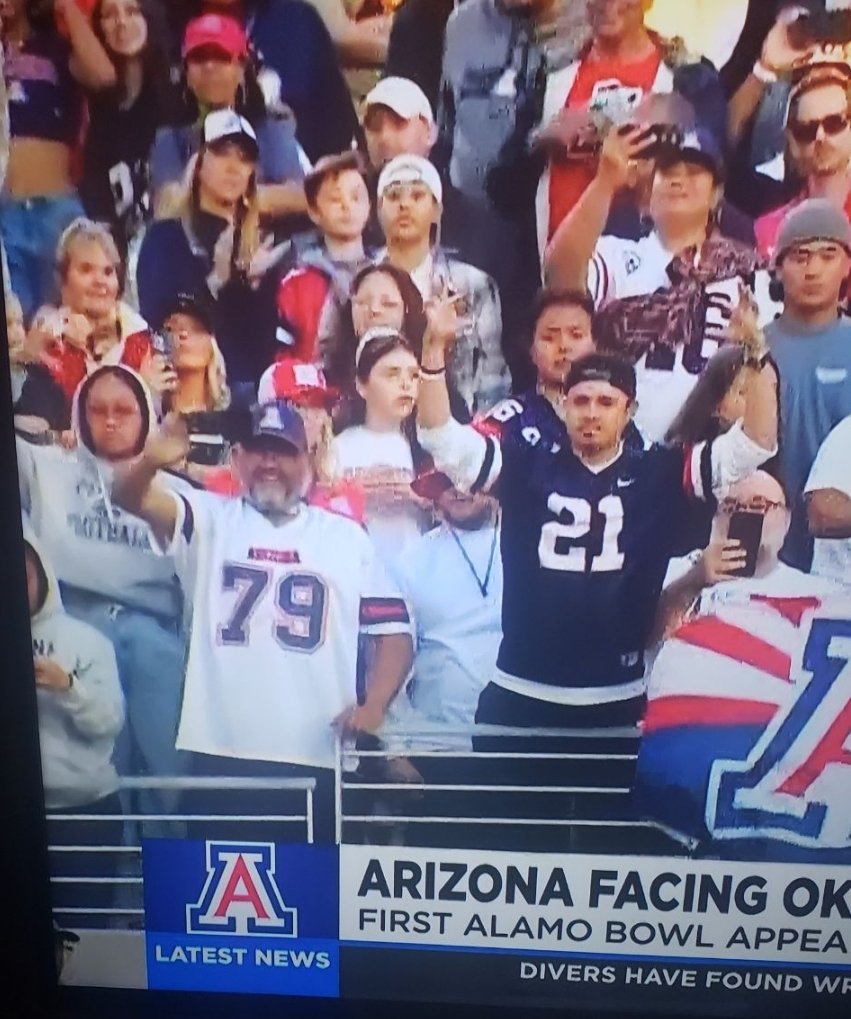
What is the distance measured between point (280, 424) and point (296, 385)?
29 millimetres

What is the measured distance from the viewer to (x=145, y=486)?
32.6 inches

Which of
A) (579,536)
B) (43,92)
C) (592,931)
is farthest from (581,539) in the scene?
(43,92)

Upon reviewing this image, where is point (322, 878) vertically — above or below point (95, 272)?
below

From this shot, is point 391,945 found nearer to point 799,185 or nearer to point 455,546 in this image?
point 455,546

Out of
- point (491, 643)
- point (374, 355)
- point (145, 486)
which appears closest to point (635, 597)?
point (491, 643)

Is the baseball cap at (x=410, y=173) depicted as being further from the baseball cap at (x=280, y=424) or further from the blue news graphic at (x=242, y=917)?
the blue news graphic at (x=242, y=917)

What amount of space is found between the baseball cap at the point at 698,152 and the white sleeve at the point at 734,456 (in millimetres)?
165

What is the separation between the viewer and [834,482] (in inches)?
31.8

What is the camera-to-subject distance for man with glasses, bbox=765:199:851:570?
0.76m

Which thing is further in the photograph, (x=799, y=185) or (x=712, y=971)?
(x=712, y=971)

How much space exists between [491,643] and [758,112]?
39cm

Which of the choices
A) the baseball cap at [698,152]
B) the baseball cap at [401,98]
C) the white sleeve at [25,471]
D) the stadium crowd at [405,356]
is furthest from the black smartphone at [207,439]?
the baseball cap at [698,152]

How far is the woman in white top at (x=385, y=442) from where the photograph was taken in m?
0.80

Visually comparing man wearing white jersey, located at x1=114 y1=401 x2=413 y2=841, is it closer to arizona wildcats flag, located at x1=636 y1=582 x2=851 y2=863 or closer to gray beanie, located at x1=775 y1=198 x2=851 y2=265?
arizona wildcats flag, located at x1=636 y1=582 x2=851 y2=863
